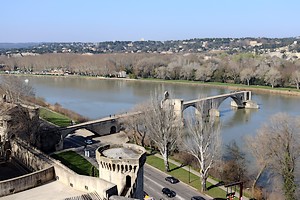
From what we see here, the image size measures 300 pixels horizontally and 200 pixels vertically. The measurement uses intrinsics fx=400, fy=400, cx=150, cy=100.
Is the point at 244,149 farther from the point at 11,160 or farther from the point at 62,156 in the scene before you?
the point at 11,160

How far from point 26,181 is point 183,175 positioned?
10.1 metres

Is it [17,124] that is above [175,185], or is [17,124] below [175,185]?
above

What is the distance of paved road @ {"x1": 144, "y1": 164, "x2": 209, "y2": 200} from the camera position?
73.7 ft

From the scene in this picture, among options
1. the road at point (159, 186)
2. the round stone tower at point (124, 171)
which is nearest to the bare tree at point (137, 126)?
the road at point (159, 186)

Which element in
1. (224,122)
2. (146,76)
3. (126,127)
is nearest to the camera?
(126,127)

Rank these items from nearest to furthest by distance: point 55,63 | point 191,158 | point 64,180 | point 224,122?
point 64,180, point 191,158, point 224,122, point 55,63

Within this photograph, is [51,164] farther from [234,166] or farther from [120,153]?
[234,166]

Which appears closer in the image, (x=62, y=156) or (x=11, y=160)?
(x=11, y=160)

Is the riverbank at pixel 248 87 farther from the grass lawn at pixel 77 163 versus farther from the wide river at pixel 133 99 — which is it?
the grass lawn at pixel 77 163

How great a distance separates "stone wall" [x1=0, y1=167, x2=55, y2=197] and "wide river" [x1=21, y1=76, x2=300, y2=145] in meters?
18.1

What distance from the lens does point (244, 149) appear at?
3091 centimetres

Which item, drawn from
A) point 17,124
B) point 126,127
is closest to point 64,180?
point 17,124

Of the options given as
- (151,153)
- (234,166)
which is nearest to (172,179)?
(234,166)

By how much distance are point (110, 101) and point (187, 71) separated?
30.2 meters
